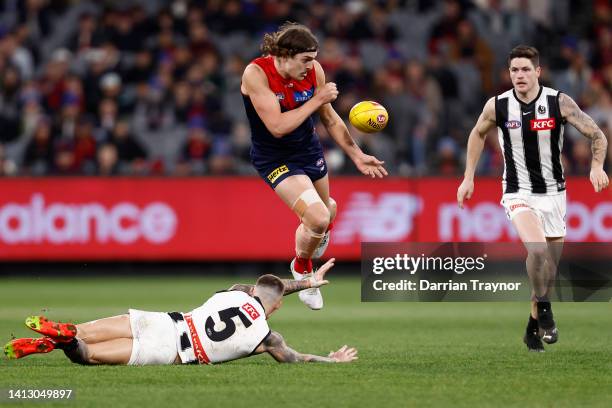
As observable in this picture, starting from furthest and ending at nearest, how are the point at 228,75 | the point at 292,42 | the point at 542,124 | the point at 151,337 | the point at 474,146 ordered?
the point at 228,75, the point at 474,146, the point at 542,124, the point at 292,42, the point at 151,337

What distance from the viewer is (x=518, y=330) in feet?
41.1

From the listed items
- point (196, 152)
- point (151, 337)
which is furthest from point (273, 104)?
point (196, 152)

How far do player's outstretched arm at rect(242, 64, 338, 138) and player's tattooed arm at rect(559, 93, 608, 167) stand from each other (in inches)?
77.6

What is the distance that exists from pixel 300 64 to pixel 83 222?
960 centimetres

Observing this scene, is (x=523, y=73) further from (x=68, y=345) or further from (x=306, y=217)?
(x=68, y=345)

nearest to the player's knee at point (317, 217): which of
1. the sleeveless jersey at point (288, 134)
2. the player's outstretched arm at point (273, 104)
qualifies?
the sleeveless jersey at point (288, 134)

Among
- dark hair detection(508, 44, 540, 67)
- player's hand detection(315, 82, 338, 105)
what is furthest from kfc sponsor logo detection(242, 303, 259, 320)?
dark hair detection(508, 44, 540, 67)

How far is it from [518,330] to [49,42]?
12606 millimetres

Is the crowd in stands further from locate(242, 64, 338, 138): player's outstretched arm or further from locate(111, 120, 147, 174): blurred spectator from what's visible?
locate(242, 64, 338, 138): player's outstretched arm

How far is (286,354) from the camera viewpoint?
907 centimetres

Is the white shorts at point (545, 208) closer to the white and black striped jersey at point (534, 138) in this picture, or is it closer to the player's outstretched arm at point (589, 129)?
the white and black striped jersey at point (534, 138)

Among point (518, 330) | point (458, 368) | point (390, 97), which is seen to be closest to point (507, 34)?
point (390, 97)

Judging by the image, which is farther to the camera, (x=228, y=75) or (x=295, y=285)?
(x=228, y=75)

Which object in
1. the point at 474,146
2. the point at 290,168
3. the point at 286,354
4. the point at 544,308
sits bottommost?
the point at 286,354
